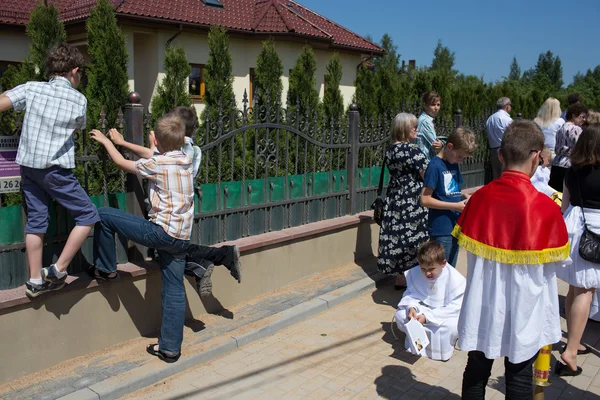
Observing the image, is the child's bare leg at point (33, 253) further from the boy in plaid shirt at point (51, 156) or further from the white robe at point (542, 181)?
the white robe at point (542, 181)

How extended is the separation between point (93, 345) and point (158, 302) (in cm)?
61

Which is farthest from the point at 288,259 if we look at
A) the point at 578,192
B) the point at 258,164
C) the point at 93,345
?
the point at 578,192

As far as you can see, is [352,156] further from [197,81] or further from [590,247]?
[197,81]

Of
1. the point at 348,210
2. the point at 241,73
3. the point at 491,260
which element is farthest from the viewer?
the point at 241,73

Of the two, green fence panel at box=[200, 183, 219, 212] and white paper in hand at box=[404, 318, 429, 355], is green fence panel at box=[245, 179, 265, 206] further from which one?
white paper in hand at box=[404, 318, 429, 355]

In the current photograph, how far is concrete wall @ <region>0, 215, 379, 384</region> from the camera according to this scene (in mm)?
3551

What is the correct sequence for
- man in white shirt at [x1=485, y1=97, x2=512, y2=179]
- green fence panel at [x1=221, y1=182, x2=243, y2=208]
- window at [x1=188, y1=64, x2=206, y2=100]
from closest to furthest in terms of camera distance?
green fence panel at [x1=221, y1=182, x2=243, y2=208]
man in white shirt at [x1=485, y1=97, x2=512, y2=179]
window at [x1=188, y1=64, x2=206, y2=100]

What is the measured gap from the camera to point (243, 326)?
4609 mm

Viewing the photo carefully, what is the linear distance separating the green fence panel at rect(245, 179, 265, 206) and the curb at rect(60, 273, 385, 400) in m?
1.10

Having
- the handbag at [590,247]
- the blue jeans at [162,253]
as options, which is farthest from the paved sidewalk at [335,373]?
the handbag at [590,247]

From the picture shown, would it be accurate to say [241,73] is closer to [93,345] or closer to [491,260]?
[93,345]

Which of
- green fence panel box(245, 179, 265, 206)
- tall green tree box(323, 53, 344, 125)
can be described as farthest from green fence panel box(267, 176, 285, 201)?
tall green tree box(323, 53, 344, 125)

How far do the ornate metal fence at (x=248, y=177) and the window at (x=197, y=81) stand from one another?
10.6 metres

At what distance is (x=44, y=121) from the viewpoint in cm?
343
